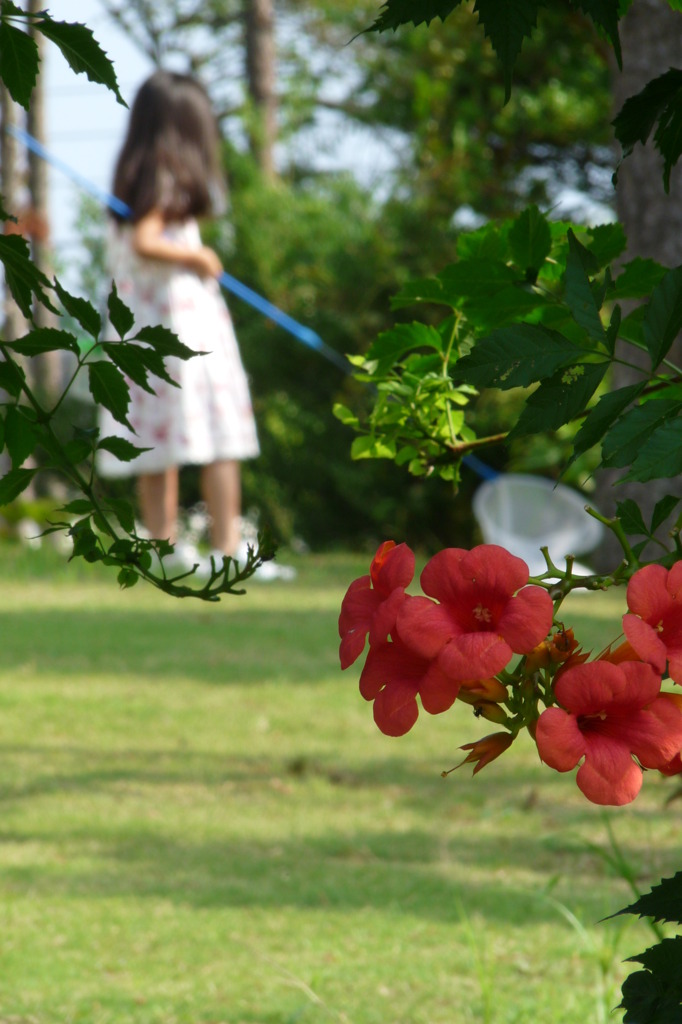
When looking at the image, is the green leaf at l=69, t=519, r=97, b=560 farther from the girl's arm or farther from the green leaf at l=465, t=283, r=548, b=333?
the girl's arm

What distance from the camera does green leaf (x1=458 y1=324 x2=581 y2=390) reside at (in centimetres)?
77

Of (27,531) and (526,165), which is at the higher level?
(526,165)

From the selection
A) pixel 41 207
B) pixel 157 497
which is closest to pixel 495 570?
pixel 157 497

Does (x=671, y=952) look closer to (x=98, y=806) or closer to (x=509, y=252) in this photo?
(x=509, y=252)

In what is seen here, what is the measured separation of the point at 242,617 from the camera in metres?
4.80

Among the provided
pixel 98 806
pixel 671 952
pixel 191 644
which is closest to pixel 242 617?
pixel 191 644

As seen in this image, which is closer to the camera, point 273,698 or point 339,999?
point 339,999

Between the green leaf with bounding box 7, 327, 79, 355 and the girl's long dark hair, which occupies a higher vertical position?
the green leaf with bounding box 7, 327, 79, 355

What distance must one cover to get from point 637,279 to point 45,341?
49 cm

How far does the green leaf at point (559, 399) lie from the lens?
77 cm

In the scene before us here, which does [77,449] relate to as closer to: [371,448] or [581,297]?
[371,448]

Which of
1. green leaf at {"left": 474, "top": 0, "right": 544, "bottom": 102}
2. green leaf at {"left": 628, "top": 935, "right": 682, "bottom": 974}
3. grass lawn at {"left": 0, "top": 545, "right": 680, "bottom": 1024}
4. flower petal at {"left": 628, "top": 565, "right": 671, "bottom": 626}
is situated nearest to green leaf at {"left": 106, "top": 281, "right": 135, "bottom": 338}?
green leaf at {"left": 474, "top": 0, "right": 544, "bottom": 102}

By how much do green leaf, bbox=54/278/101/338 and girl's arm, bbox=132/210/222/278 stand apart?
4.94 m

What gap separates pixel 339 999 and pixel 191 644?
2.61 metres
